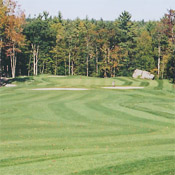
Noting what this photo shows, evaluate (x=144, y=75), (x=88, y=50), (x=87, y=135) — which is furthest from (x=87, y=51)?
(x=87, y=135)

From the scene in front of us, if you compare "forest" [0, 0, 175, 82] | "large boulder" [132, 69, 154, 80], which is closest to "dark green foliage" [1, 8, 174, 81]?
Answer: "forest" [0, 0, 175, 82]

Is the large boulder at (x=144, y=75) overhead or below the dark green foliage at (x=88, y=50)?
below

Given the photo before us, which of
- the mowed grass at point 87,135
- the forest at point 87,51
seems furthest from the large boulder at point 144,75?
the mowed grass at point 87,135

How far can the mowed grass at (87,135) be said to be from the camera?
1203 centimetres

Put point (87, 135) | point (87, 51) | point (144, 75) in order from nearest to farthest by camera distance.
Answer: point (87, 135)
point (144, 75)
point (87, 51)

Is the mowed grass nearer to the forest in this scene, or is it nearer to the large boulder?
the large boulder

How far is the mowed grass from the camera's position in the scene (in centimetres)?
1203

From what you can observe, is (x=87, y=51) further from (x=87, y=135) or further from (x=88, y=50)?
(x=87, y=135)

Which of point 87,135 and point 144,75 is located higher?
point 144,75

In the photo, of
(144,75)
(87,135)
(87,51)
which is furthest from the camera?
(87,51)

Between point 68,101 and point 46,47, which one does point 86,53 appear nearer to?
point 46,47

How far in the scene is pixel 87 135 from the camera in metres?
18.9

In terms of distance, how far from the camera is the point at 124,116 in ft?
79.7

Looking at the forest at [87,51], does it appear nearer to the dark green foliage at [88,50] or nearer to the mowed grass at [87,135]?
the dark green foliage at [88,50]
